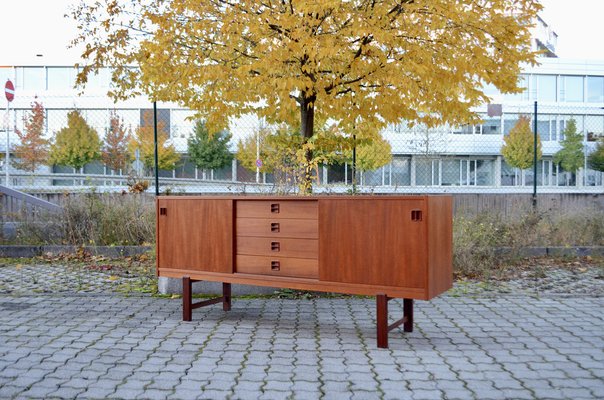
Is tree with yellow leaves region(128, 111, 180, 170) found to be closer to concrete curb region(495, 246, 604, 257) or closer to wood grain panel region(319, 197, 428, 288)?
concrete curb region(495, 246, 604, 257)

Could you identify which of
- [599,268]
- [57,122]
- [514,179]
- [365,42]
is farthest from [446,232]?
[514,179]

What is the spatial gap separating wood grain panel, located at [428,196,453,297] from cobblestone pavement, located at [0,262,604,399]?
501 mm

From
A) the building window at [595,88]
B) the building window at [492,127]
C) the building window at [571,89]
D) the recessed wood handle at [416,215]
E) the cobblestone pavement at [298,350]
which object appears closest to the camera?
the cobblestone pavement at [298,350]

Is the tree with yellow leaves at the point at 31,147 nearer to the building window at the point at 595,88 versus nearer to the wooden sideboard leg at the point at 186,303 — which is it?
the wooden sideboard leg at the point at 186,303

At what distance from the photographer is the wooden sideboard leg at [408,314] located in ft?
18.1

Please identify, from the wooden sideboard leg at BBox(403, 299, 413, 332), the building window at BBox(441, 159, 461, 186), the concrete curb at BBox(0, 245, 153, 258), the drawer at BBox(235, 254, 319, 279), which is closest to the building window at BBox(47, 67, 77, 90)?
the building window at BBox(441, 159, 461, 186)

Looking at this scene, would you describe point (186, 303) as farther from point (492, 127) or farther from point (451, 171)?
point (492, 127)

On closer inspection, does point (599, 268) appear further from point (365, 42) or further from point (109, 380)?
point (109, 380)

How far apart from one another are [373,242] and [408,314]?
2.81 feet

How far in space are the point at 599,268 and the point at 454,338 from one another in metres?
4.85

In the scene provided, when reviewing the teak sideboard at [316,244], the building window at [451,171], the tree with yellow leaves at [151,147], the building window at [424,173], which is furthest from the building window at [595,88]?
the teak sideboard at [316,244]

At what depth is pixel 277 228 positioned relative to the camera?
224 inches

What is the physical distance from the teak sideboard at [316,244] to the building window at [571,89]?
1713 inches

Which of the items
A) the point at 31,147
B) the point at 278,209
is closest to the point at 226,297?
the point at 278,209
